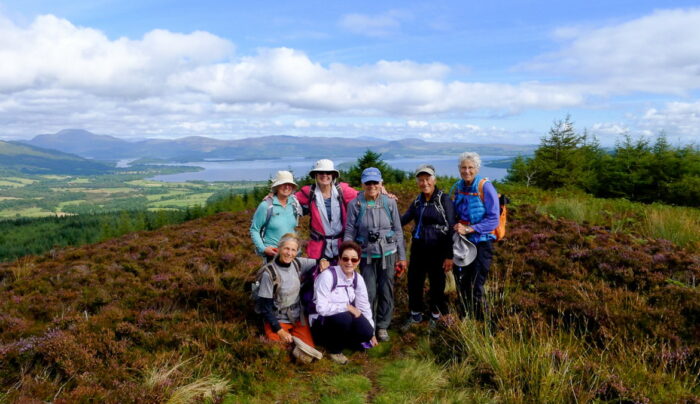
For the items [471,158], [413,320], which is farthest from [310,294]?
[471,158]

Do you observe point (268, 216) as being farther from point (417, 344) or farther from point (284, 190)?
point (417, 344)

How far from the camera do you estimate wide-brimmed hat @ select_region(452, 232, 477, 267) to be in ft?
13.8

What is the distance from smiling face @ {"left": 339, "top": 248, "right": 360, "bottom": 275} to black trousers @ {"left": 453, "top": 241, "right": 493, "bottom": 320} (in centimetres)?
129

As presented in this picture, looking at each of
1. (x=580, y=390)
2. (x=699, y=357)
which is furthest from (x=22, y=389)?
(x=699, y=357)

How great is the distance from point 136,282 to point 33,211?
15091 centimetres

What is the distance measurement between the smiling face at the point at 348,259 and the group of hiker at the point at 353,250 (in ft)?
0.04

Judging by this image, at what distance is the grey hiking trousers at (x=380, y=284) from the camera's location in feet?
15.1

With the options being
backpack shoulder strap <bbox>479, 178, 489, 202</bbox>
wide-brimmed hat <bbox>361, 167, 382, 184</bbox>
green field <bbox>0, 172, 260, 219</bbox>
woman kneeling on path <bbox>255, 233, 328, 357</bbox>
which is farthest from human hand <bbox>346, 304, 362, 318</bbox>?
green field <bbox>0, 172, 260, 219</bbox>

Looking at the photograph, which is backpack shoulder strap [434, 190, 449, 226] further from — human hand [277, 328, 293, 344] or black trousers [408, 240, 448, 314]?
human hand [277, 328, 293, 344]

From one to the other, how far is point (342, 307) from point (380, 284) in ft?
2.09

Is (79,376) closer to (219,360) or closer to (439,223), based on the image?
(219,360)

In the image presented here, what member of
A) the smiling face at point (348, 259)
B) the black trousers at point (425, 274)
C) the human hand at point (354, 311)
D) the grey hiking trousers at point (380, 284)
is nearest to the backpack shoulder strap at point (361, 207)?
the smiling face at point (348, 259)

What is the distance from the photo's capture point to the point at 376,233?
4395mm

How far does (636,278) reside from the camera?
533 cm
